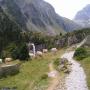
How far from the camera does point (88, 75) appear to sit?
49.4 metres

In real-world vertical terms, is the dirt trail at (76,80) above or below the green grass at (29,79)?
above

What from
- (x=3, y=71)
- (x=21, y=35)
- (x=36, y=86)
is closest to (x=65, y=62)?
(x=3, y=71)

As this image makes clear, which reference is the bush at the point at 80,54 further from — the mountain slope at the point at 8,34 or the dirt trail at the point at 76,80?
the mountain slope at the point at 8,34

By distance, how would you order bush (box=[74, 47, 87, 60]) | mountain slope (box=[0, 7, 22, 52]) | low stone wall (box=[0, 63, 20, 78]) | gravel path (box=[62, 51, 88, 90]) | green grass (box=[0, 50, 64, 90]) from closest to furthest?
gravel path (box=[62, 51, 88, 90]) → green grass (box=[0, 50, 64, 90]) → low stone wall (box=[0, 63, 20, 78]) → bush (box=[74, 47, 87, 60]) → mountain slope (box=[0, 7, 22, 52])

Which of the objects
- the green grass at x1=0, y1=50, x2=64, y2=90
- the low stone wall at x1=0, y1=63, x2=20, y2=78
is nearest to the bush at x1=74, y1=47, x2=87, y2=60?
the green grass at x1=0, y1=50, x2=64, y2=90

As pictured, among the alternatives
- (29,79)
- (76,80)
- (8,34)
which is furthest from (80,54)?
(8,34)

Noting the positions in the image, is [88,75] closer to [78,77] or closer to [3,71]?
[78,77]

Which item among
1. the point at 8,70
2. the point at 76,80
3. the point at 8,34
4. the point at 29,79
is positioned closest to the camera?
the point at 76,80

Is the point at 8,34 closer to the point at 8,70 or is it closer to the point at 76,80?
the point at 8,70

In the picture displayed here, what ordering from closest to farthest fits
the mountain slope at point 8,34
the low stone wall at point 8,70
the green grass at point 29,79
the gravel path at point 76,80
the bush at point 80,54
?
the gravel path at point 76,80, the green grass at point 29,79, the low stone wall at point 8,70, the bush at point 80,54, the mountain slope at point 8,34

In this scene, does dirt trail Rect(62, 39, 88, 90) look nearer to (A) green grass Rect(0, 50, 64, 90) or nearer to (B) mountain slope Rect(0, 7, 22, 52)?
(A) green grass Rect(0, 50, 64, 90)

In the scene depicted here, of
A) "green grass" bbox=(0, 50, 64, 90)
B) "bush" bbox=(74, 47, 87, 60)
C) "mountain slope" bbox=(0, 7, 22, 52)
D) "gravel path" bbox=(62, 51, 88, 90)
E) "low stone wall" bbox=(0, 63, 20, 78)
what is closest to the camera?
"gravel path" bbox=(62, 51, 88, 90)

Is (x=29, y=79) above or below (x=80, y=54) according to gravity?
below

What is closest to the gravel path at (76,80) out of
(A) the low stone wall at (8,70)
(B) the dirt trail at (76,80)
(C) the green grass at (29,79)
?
(B) the dirt trail at (76,80)
